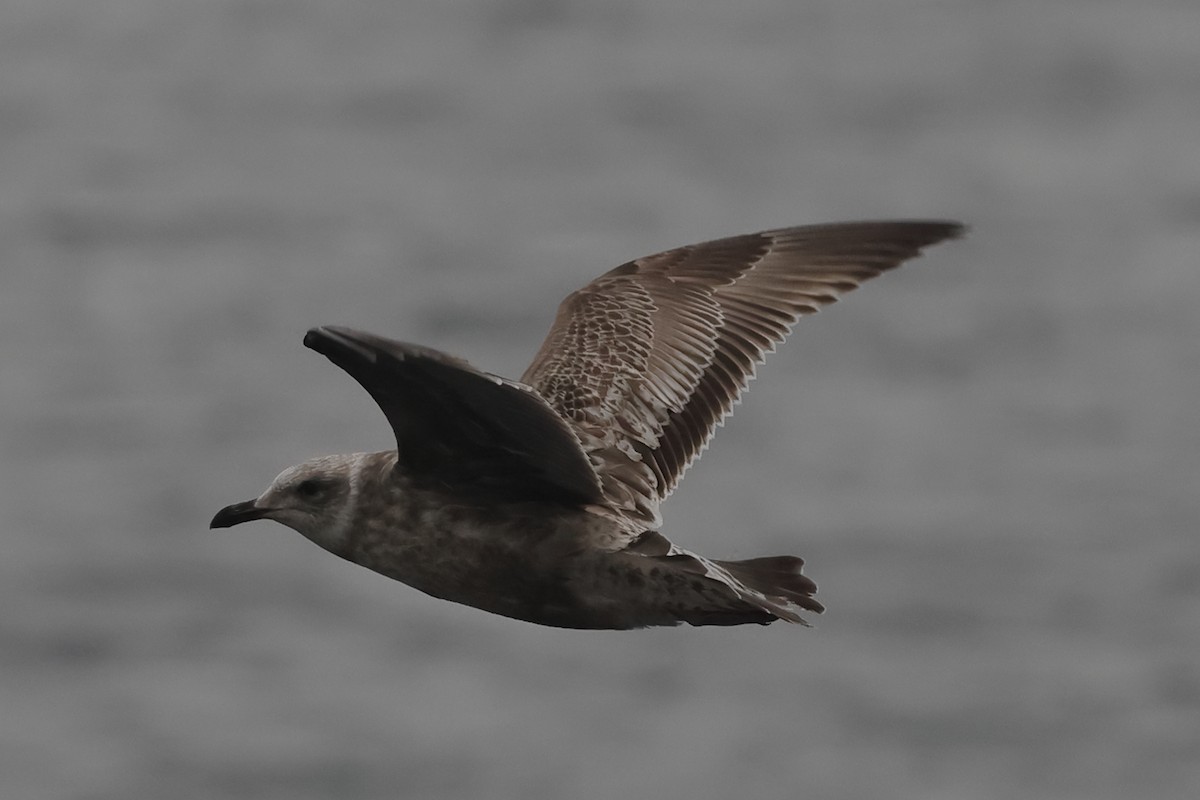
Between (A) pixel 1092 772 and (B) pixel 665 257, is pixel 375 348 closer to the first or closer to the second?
(B) pixel 665 257

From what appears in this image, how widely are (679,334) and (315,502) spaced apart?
2654mm

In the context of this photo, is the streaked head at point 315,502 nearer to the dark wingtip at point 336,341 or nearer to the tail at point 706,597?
the tail at point 706,597

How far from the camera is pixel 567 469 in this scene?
561 inches

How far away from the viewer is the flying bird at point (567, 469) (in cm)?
1384

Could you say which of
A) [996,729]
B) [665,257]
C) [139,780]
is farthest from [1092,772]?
[665,257]

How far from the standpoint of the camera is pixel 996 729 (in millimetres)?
101188

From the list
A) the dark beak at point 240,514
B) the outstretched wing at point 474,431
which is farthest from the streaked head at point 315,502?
the outstretched wing at point 474,431

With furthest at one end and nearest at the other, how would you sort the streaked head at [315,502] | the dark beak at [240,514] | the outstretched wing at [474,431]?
the dark beak at [240,514], the streaked head at [315,502], the outstretched wing at [474,431]

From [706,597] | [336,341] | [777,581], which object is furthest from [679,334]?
[336,341]

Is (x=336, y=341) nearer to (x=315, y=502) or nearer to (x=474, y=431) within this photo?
(x=474, y=431)

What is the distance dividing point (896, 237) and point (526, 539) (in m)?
3.60

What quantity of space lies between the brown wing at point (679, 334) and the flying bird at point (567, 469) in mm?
14

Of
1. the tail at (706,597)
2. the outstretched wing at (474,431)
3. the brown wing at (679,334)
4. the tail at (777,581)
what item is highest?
the brown wing at (679,334)

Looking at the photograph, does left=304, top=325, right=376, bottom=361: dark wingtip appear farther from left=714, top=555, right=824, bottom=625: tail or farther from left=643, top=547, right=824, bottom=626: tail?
left=714, top=555, right=824, bottom=625: tail
